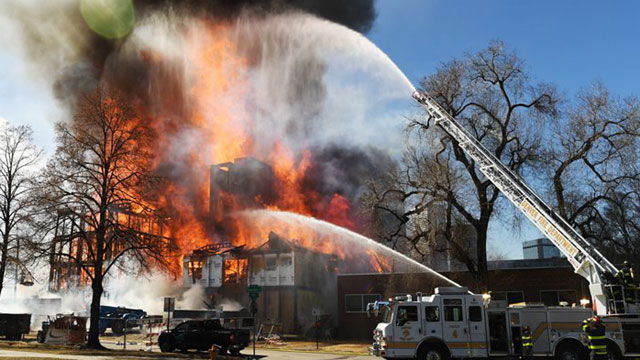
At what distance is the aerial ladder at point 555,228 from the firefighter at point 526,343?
2606 millimetres

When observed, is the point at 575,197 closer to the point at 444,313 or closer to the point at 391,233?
the point at 391,233

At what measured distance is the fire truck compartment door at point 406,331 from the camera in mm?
16766

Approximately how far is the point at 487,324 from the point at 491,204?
11.6 m

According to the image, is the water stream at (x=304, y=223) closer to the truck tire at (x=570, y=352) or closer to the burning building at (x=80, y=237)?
the burning building at (x=80, y=237)

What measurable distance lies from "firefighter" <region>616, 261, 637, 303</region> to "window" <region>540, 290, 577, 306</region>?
59.5 feet

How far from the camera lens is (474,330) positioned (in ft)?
55.1

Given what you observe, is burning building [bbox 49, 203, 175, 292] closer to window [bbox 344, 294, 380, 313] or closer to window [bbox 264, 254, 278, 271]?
window [bbox 344, 294, 380, 313]

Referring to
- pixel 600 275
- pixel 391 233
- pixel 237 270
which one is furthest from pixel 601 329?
pixel 237 270

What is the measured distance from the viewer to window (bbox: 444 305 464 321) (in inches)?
668

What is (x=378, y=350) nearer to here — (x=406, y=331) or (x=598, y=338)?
(x=406, y=331)

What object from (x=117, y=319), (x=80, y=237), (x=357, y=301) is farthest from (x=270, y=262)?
(x=80, y=237)

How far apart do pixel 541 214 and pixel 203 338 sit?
52.0 ft

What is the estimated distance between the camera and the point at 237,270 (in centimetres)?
5366

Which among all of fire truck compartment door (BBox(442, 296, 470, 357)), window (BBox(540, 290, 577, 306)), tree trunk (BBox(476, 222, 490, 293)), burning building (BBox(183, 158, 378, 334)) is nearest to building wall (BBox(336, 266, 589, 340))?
window (BBox(540, 290, 577, 306))
